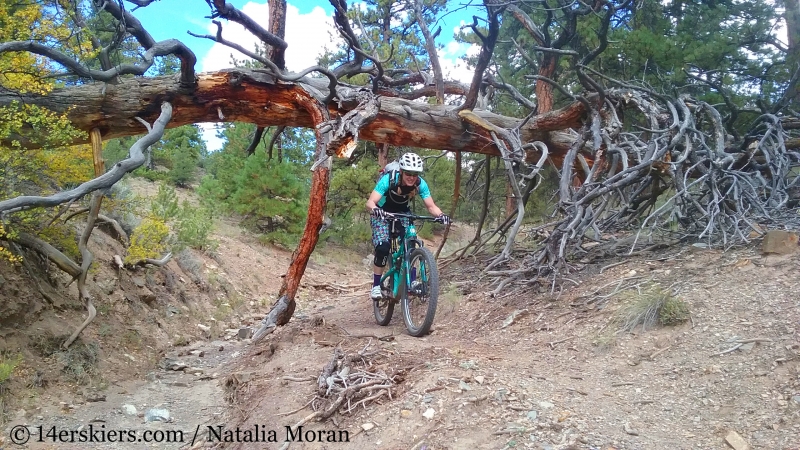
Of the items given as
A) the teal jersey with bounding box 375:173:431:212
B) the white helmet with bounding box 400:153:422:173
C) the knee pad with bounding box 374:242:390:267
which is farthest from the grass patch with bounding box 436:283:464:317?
the white helmet with bounding box 400:153:422:173

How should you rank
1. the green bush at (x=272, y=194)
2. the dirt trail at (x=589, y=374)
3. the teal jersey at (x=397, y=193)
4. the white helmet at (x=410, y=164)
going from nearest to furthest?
the dirt trail at (x=589, y=374), the white helmet at (x=410, y=164), the teal jersey at (x=397, y=193), the green bush at (x=272, y=194)

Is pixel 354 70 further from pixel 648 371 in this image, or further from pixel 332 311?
pixel 648 371

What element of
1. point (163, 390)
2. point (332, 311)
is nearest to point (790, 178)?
point (332, 311)

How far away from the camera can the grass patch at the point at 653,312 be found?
4312mm

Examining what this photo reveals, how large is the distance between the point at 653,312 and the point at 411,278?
7.29ft

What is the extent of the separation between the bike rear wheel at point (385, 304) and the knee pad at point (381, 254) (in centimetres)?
19

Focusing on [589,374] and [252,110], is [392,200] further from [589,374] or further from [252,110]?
[589,374]

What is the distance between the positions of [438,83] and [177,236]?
560 centimetres

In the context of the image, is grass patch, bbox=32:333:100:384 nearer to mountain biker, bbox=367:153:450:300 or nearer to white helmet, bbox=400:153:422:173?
mountain biker, bbox=367:153:450:300

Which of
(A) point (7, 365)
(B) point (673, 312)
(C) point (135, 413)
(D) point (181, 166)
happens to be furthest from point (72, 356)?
(D) point (181, 166)

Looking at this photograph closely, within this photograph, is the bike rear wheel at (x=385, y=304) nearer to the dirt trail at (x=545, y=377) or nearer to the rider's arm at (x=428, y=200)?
the dirt trail at (x=545, y=377)

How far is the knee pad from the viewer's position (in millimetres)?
5787

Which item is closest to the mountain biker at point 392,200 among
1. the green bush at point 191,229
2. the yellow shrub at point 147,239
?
the yellow shrub at point 147,239

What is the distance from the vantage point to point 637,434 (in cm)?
308
